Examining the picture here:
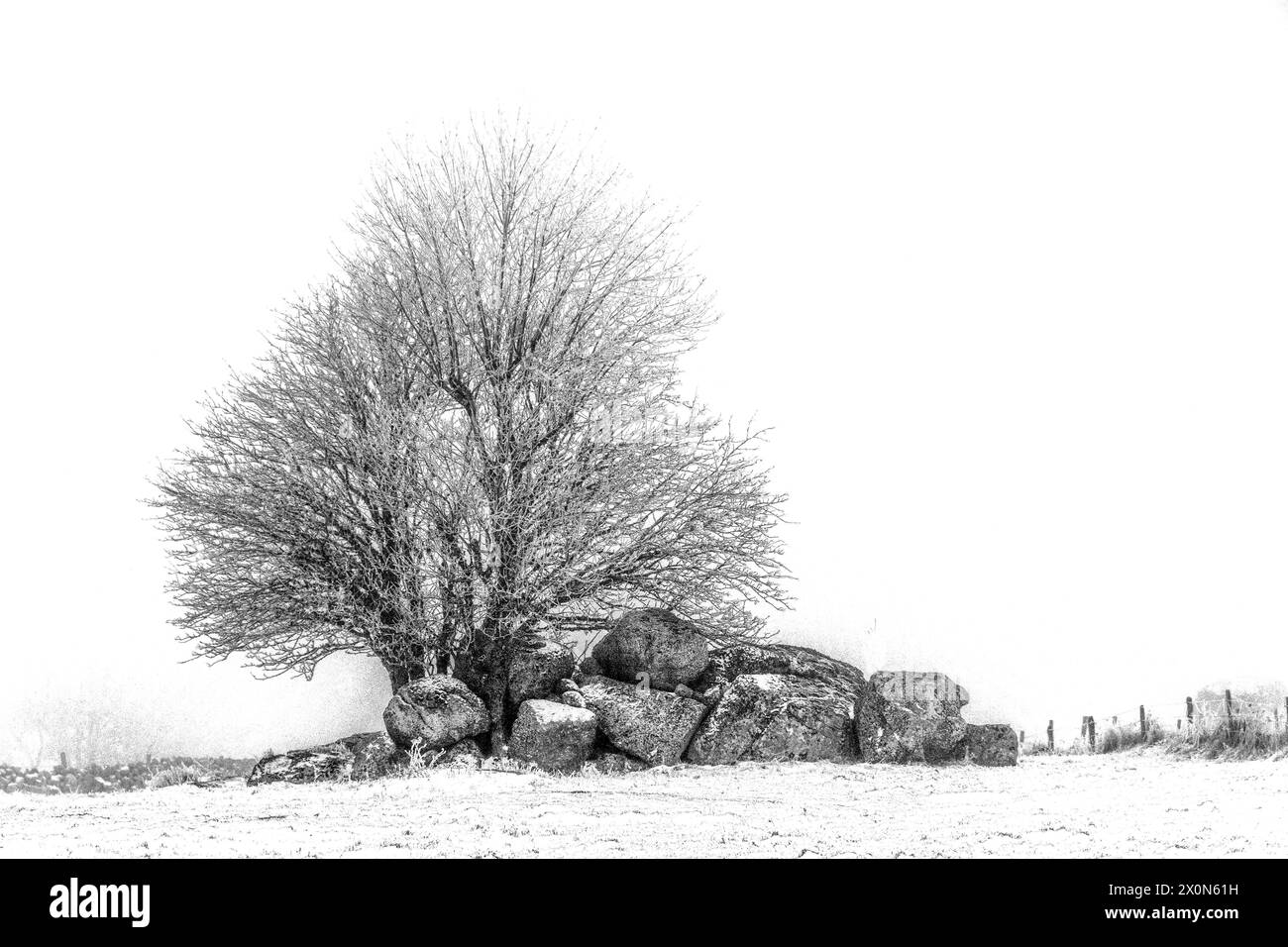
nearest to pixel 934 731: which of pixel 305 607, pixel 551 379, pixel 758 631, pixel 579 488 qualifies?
pixel 758 631

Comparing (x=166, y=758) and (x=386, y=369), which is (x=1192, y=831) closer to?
(x=386, y=369)

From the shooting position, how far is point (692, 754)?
12.4 metres

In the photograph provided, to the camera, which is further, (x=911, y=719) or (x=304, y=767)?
(x=911, y=719)

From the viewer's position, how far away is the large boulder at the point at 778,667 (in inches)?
522

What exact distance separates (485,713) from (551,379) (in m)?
3.72

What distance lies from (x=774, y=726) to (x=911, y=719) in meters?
1.52

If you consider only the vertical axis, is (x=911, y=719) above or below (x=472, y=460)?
below

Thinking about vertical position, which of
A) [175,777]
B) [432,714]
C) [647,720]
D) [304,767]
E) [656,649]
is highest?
[656,649]

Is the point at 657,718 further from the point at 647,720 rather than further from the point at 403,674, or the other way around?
the point at 403,674

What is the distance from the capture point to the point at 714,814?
8.82 metres

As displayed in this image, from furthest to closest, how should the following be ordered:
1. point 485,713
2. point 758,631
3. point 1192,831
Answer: point 758,631, point 485,713, point 1192,831

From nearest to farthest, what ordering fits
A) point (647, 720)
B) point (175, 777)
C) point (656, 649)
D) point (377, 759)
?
point (377, 759) → point (647, 720) → point (175, 777) → point (656, 649)

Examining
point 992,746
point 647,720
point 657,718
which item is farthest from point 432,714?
point 992,746

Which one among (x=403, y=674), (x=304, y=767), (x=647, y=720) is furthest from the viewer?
(x=403, y=674)
